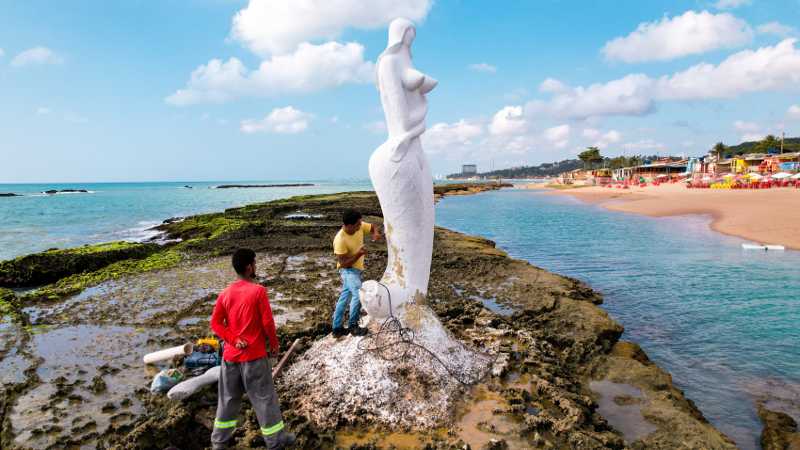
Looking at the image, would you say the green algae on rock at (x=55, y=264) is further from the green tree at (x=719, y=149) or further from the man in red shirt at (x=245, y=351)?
the green tree at (x=719, y=149)

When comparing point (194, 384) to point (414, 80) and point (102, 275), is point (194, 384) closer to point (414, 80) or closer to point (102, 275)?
point (414, 80)

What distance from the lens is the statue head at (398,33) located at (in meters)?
5.08

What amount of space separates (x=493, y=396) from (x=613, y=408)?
1.36 m

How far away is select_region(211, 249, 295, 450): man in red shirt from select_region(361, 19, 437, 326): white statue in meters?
1.63

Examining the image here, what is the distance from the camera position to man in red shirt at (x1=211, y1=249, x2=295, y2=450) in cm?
364

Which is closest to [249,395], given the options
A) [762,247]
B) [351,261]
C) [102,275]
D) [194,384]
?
[194,384]

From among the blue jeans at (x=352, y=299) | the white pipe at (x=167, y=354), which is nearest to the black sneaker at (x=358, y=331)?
the blue jeans at (x=352, y=299)

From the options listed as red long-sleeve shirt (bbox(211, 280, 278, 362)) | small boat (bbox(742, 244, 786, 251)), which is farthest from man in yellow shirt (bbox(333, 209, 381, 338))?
small boat (bbox(742, 244, 786, 251))

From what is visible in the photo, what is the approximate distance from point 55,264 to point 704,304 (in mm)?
15450

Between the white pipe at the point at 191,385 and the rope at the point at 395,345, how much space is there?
1.60 metres

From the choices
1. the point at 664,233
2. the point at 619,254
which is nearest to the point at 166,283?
the point at 619,254

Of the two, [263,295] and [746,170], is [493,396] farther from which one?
[746,170]

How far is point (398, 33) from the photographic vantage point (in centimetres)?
509

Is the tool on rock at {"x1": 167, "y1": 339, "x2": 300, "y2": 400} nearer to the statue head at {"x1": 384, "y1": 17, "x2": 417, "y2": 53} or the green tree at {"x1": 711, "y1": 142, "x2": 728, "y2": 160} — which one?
the statue head at {"x1": 384, "y1": 17, "x2": 417, "y2": 53}
